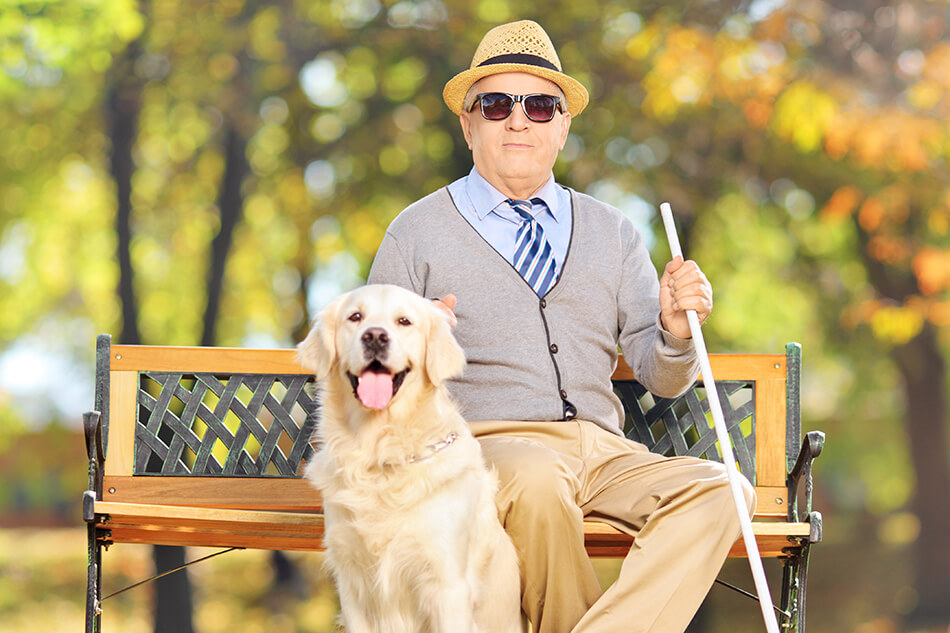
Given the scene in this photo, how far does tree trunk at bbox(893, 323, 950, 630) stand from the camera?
920cm

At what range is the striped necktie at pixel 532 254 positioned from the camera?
339 centimetres

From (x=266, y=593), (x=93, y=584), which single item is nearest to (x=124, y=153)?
(x=266, y=593)

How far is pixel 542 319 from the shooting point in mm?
3312

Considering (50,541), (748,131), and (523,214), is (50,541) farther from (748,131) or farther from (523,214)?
(523,214)

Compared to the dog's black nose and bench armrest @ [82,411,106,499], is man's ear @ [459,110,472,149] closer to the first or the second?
the dog's black nose

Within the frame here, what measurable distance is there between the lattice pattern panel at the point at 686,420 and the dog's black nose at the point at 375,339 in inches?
56.3

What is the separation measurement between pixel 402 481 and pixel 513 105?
136cm

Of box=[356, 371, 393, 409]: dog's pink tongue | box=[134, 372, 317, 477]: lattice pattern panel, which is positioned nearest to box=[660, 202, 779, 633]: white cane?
box=[356, 371, 393, 409]: dog's pink tongue

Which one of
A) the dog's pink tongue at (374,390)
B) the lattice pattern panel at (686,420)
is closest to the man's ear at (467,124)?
the lattice pattern panel at (686,420)

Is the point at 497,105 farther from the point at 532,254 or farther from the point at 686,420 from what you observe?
the point at 686,420

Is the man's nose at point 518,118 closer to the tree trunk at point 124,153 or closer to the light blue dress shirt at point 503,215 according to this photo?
the light blue dress shirt at point 503,215

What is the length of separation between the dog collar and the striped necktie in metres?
0.65

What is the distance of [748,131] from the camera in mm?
8094

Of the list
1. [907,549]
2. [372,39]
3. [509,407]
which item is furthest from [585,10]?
[907,549]
